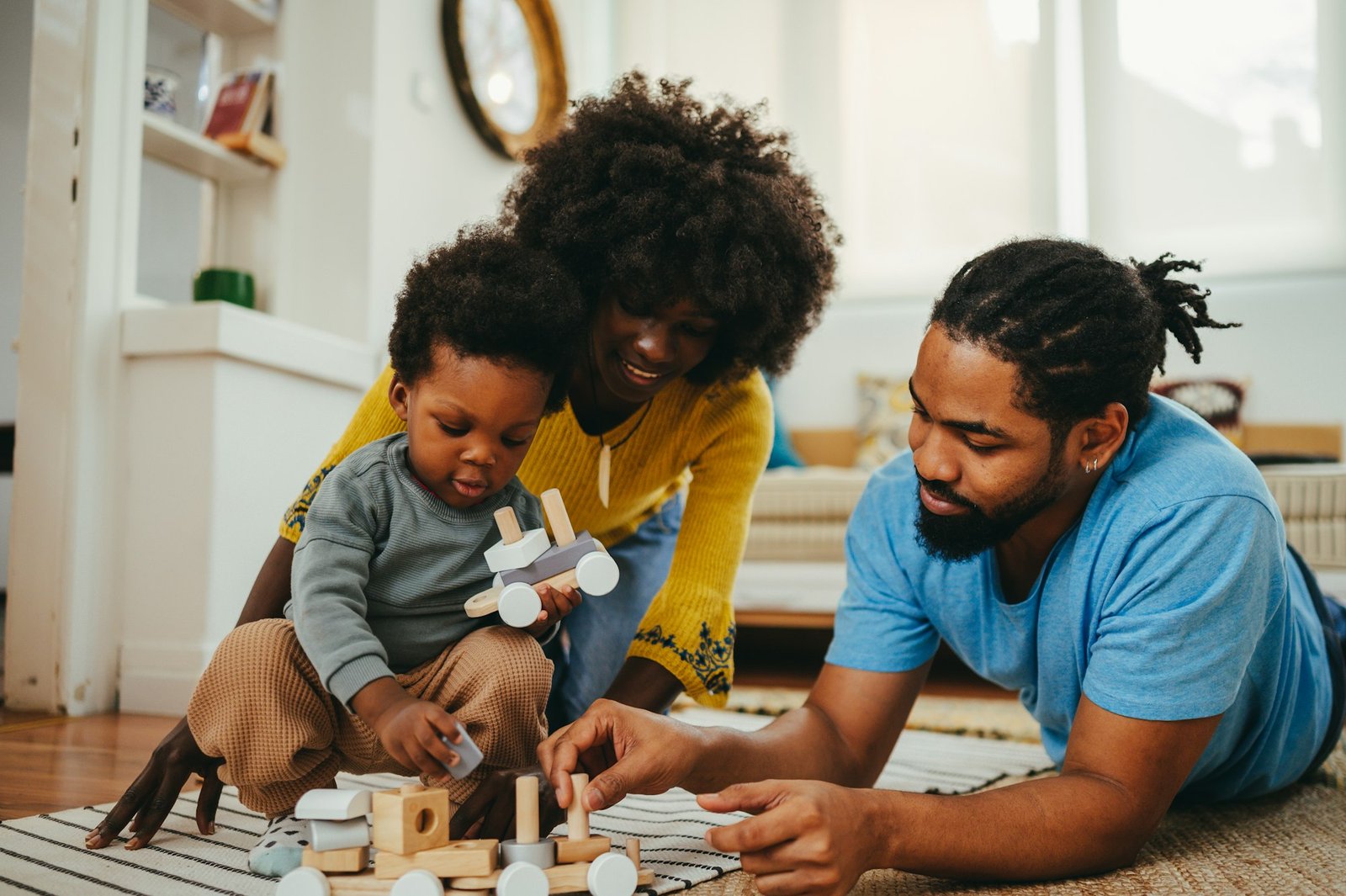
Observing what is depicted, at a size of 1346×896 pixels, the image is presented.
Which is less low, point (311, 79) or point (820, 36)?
point (820, 36)

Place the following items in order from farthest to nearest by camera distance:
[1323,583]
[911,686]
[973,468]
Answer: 1. [1323,583]
2. [911,686]
3. [973,468]

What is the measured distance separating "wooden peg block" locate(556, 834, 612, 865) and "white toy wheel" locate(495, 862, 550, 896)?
6cm

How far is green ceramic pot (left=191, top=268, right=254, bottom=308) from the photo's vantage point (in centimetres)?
268

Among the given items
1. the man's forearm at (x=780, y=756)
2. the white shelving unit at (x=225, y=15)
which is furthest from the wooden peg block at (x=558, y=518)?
the white shelving unit at (x=225, y=15)

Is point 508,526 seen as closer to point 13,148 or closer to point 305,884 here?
point 305,884

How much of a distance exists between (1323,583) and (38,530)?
2.96 meters

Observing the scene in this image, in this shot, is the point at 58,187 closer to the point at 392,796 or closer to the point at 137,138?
the point at 137,138

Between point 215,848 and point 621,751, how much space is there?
1.68 ft

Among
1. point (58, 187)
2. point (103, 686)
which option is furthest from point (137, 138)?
point (103, 686)

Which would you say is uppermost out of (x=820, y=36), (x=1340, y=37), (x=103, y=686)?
(x=820, y=36)

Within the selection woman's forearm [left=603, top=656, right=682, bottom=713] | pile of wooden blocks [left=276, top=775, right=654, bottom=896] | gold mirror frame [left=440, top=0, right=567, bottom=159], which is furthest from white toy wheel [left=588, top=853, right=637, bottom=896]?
gold mirror frame [left=440, top=0, right=567, bottom=159]

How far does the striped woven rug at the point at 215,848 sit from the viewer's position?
1.02m

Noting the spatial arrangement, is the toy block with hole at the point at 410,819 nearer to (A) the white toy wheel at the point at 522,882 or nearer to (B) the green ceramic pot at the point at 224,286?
(A) the white toy wheel at the point at 522,882

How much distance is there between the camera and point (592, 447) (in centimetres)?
147
